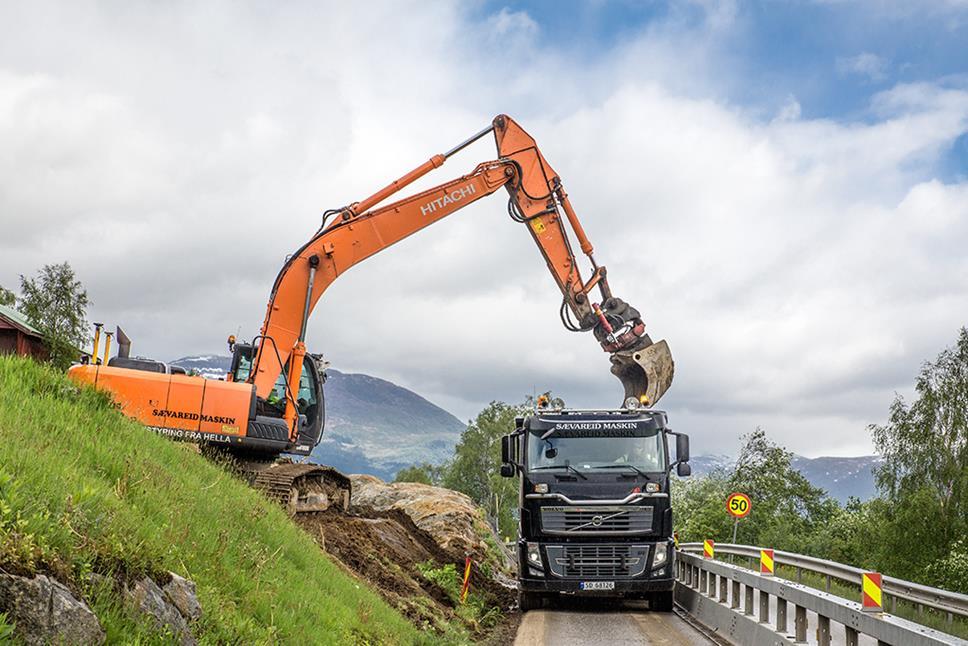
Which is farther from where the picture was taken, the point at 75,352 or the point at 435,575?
the point at 75,352

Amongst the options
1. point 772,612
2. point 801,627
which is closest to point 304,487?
point 801,627

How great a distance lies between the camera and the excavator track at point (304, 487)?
1389 cm

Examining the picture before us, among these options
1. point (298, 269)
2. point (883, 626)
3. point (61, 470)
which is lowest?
point (883, 626)

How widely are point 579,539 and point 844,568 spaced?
538cm

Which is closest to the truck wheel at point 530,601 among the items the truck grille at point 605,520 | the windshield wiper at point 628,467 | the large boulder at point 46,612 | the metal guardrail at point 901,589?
the truck grille at point 605,520

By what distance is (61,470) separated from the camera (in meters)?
5.95

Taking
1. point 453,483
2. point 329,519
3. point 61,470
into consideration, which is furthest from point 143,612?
point 453,483

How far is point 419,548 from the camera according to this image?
17.5 metres

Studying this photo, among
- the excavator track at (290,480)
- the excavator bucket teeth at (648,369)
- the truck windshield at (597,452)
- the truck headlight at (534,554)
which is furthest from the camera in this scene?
the excavator bucket teeth at (648,369)

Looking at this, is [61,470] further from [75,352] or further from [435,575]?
[75,352]

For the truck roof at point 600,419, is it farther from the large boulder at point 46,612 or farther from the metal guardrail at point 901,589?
the large boulder at point 46,612

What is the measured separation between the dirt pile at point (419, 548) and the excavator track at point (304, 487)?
25 cm

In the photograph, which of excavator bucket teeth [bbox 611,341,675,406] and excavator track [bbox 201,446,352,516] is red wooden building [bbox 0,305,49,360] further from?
excavator bucket teeth [bbox 611,341,675,406]

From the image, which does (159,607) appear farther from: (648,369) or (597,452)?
Answer: (648,369)
